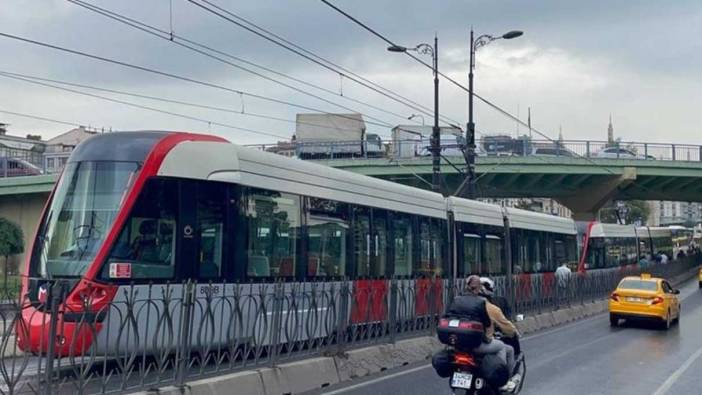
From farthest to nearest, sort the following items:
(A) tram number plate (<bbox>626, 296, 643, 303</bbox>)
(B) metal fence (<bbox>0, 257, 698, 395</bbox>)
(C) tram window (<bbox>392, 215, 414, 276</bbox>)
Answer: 1. (A) tram number plate (<bbox>626, 296, 643, 303</bbox>)
2. (C) tram window (<bbox>392, 215, 414, 276</bbox>)
3. (B) metal fence (<bbox>0, 257, 698, 395</bbox>)

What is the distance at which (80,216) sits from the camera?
39.3 ft

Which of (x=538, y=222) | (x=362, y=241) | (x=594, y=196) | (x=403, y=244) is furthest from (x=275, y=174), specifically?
(x=594, y=196)

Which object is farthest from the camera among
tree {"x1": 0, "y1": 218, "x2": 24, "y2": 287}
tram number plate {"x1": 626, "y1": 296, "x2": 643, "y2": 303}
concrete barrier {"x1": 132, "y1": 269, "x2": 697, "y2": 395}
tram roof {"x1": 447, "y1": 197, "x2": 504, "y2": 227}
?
tree {"x1": 0, "y1": 218, "x2": 24, "y2": 287}

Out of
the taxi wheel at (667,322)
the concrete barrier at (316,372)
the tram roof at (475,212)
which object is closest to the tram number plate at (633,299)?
the taxi wheel at (667,322)

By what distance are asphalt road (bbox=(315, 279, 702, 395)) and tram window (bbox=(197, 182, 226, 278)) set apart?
2.61 metres

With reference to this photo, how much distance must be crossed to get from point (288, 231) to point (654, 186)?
41.4 m

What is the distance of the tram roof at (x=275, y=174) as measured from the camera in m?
12.6

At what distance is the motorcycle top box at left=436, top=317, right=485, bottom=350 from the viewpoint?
8.73m

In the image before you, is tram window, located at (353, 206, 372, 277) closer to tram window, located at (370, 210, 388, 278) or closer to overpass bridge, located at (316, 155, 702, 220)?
tram window, located at (370, 210, 388, 278)

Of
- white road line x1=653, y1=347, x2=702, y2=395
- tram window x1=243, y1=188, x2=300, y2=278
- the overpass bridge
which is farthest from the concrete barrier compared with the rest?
the overpass bridge

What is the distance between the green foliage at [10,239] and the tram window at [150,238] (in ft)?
104

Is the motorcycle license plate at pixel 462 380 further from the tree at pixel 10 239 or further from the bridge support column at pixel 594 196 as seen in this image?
the bridge support column at pixel 594 196

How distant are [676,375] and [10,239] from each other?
35533 millimetres

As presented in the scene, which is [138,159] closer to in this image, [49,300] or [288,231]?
[288,231]
